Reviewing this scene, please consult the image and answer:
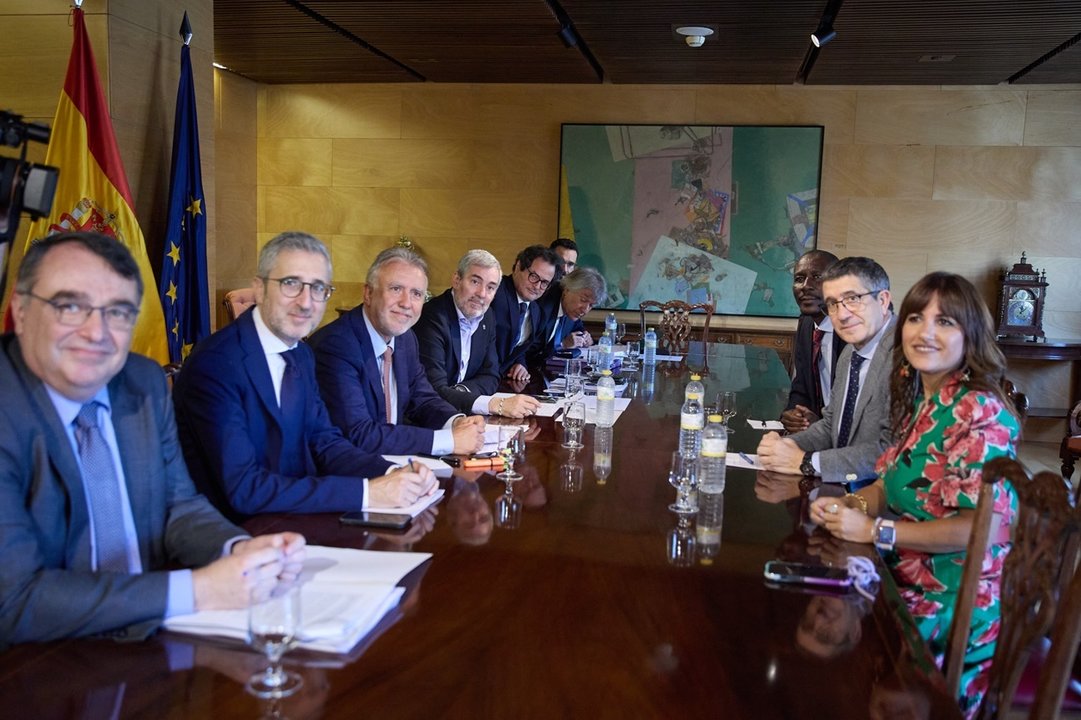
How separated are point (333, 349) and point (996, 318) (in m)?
6.66

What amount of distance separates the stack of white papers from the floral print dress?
1219 mm

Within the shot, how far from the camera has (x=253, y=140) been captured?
877 centimetres

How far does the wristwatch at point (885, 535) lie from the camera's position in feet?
6.91

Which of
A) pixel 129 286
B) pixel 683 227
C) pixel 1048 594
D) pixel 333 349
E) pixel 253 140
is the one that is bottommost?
pixel 1048 594

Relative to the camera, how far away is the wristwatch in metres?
2.11

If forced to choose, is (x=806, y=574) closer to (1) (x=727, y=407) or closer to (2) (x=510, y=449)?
(2) (x=510, y=449)

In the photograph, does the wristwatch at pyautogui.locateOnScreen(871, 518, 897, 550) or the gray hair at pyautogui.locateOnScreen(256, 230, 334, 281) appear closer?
the wristwatch at pyautogui.locateOnScreen(871, 518, 897, 550)

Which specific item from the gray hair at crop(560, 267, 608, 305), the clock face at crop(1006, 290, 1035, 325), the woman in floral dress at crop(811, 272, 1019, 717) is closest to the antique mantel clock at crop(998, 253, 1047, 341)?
the clock face at crop(1006, 290, 1035, 325)

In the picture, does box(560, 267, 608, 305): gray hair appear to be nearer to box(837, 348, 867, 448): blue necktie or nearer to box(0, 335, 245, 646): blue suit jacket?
box(837, 348, 867, 448): blue necktie

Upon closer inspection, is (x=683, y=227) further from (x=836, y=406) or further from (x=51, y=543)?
(x=51, y=543)

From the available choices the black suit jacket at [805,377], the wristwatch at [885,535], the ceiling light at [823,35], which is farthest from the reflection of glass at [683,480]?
the ceiling light at [823,35]

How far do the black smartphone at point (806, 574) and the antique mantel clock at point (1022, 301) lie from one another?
6.70m

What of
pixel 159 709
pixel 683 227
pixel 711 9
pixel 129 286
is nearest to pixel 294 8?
pixel 711 9

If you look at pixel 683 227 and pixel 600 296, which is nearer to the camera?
pixel 600 296
